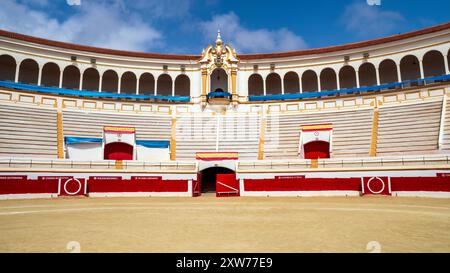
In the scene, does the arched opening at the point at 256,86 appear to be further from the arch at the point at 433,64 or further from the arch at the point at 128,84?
the arch at the point at 433,64

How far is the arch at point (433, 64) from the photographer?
2895 cm

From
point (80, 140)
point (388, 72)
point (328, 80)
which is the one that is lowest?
point (80, 140)

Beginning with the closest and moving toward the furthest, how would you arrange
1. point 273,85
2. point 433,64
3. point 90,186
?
point 90,186, point 433,64, point 273,85

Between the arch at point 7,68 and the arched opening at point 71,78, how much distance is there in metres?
4.52

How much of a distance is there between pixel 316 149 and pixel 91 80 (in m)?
25.3

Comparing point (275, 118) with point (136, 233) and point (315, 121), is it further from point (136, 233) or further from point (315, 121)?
point (136, 233)

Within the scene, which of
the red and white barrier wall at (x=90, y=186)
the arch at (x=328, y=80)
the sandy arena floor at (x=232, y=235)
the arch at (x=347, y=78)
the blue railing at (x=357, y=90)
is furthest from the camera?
the arch at (x=328, y=80)

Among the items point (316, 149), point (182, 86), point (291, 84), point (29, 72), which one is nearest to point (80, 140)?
point (29, 72)

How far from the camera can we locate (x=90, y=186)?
19672 millimetres

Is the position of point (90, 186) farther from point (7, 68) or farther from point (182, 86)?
point (7, 68)

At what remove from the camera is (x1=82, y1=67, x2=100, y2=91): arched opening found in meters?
33.2

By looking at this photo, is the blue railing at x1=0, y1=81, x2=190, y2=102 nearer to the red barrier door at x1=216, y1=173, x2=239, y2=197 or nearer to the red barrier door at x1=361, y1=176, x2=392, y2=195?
the red barrier door at x1=216, y1=173, x2=239, y2=197

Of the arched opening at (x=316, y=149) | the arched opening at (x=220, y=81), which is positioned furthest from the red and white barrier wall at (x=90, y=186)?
the arched opening at (x=220, y=81)
